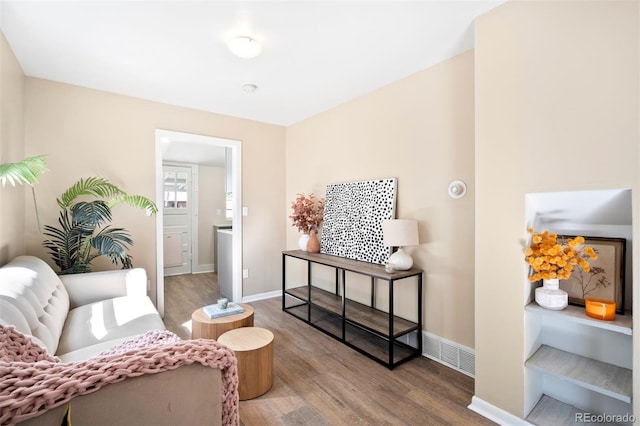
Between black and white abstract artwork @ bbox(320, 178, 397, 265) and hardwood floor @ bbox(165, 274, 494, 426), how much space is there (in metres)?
0.92

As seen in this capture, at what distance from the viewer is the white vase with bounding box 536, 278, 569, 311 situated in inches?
62.6

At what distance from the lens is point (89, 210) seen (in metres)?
2.61

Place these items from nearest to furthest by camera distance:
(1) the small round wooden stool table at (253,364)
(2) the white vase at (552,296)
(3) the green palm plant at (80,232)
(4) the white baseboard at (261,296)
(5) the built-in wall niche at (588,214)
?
1. (5) the built-in wall niche at (588,214)
2. (2) the white vase at (552,296)
3. (1) the small round wooden stool table at (253,364)
4. (3) the green palm plant at (80,232)
5. (4) the white baseboard at (261,296)

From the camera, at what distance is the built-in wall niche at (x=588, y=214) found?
1.46m

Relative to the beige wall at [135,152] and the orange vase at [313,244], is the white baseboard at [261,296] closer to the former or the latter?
the beige wall at [135,152]

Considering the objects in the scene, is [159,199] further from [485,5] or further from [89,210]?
[485,5]

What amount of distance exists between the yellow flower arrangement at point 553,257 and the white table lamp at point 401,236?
2.94 ft

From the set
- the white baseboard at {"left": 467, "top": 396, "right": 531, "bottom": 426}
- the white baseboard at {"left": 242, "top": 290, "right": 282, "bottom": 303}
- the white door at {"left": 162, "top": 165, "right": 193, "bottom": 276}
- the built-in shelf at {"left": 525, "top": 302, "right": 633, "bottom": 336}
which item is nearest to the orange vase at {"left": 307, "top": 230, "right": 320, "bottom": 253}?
the white baseboard at {"left": 242, "top": 290, "right": 282, "bottom": 303}

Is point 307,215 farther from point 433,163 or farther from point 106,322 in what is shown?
point 106,322

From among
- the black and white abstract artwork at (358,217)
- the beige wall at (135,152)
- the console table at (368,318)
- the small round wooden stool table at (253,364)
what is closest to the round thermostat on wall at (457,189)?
the black and white abstract artwork at (358,217)

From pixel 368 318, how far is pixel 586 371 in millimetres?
1493

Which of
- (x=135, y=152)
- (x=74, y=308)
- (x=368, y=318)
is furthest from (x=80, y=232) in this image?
(x=368, y=318)

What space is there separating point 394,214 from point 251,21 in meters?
1.91

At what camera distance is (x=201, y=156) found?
5148mm
